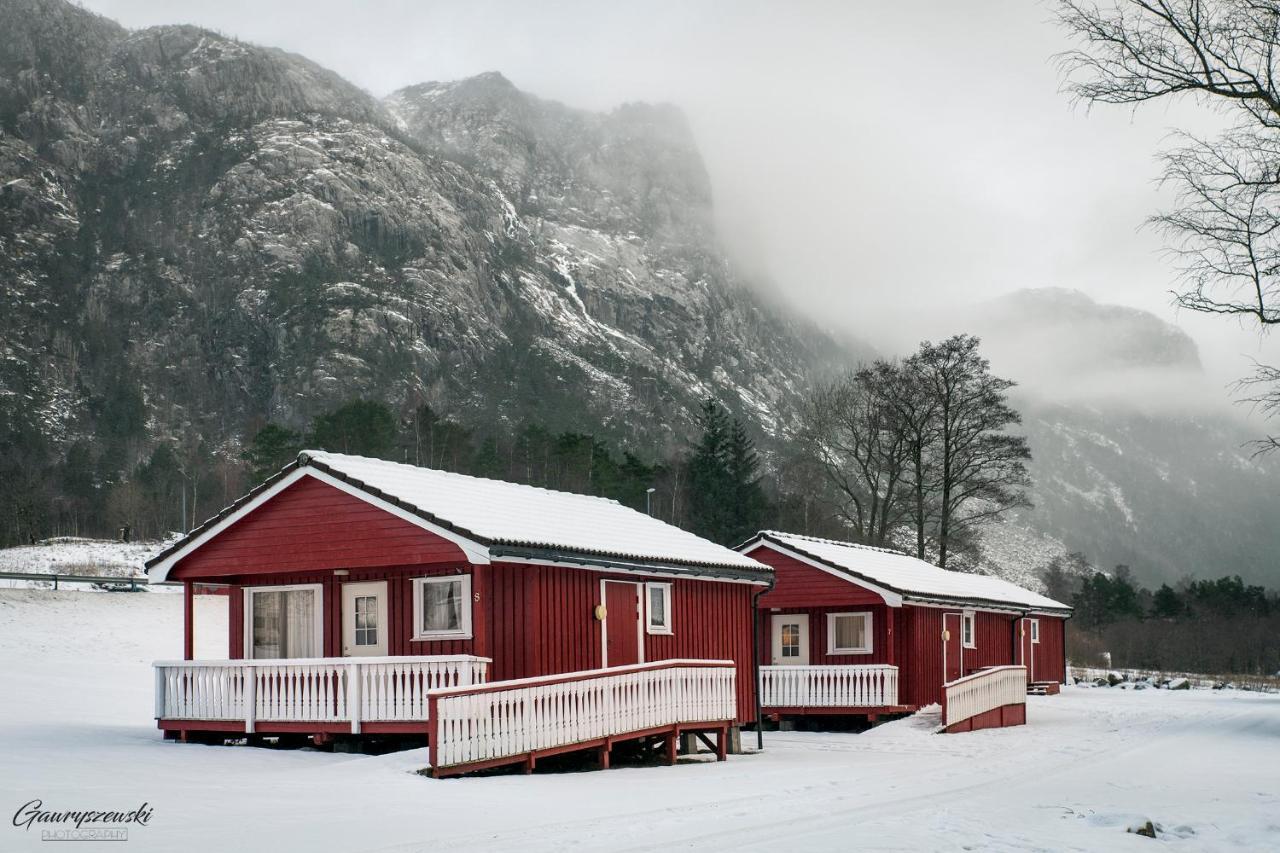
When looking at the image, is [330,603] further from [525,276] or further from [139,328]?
[525,276]

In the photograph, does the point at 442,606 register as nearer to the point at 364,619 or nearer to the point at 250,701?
the point at 364,619

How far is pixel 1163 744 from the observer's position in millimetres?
24984

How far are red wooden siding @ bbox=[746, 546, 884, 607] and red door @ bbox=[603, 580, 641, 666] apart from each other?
8543mm

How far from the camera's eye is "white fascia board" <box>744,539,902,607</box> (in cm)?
3042

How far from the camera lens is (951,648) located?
114ft

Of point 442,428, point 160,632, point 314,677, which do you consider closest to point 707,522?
point 442,428

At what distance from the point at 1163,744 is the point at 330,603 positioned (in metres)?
16.3

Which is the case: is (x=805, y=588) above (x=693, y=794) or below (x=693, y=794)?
above

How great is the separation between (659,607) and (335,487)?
22.1ft

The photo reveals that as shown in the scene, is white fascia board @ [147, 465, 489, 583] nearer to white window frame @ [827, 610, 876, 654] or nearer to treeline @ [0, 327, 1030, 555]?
white window frame @ [827, 610, 876, 654]

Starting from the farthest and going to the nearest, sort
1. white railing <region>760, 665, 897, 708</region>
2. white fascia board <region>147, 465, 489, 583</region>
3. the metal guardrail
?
the metal guardrail
white railing <region>760, 665, 897, 708</region>
white fascia board <region>147, 465, 489, 583</region>

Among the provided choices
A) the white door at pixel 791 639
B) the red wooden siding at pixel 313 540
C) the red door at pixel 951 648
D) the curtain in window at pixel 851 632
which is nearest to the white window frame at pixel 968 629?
the red door at pixel 951 648

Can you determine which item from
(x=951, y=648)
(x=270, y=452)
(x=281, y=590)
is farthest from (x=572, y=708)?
(x=270, y=452)

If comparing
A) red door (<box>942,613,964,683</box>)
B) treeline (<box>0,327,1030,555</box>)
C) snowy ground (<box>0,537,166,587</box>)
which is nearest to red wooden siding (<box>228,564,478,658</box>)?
red door (<box>942,613,964,683</box>)
